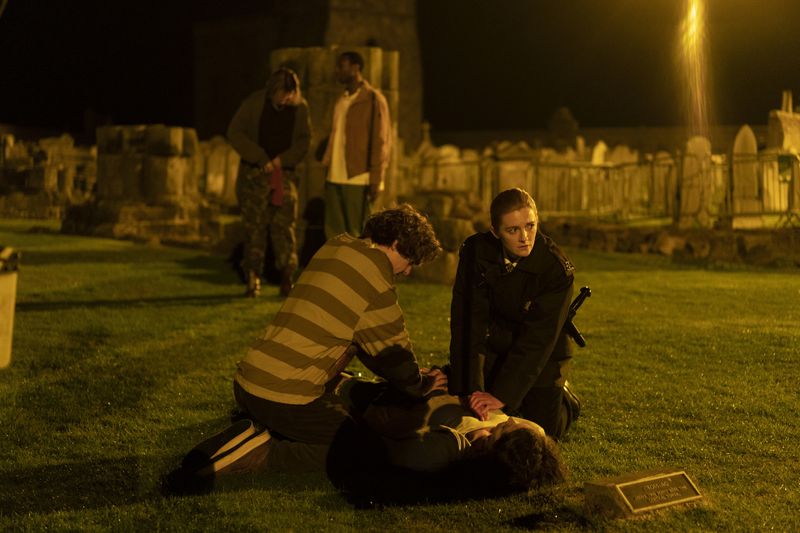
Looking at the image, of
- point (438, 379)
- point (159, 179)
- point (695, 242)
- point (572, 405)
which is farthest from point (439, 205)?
point (438, 379)

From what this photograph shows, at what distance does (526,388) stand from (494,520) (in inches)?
33.3

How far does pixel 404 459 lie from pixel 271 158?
16.0ft

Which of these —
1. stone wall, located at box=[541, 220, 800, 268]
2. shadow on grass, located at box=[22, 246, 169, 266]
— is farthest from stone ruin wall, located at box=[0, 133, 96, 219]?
stone wall, located at box=[541, 220, 800, 268]

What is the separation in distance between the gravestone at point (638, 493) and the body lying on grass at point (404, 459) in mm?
317

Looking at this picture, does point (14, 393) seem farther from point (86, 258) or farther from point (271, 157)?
point (86, 258)

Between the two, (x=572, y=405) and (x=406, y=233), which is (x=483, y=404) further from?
(x=406, y=233)

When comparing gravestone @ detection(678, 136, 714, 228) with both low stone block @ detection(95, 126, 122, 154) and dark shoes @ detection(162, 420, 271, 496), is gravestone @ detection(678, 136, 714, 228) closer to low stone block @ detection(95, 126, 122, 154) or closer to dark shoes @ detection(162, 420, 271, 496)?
low stone block @ detection(95, 126, 122, 154)

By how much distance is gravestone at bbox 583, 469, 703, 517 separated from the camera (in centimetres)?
370

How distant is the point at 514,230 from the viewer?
4.52m

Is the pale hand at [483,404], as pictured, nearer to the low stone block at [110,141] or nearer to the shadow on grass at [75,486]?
the shadow on grass at [75,486]

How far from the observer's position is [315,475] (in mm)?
4312

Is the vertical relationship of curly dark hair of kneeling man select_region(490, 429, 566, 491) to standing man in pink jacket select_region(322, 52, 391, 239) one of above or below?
below

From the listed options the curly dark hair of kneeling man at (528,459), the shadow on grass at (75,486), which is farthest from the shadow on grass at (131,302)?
the curly dark hair of kneeling man at (528,459)

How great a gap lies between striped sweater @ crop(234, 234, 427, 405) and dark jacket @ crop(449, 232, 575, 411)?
1.33 ft
